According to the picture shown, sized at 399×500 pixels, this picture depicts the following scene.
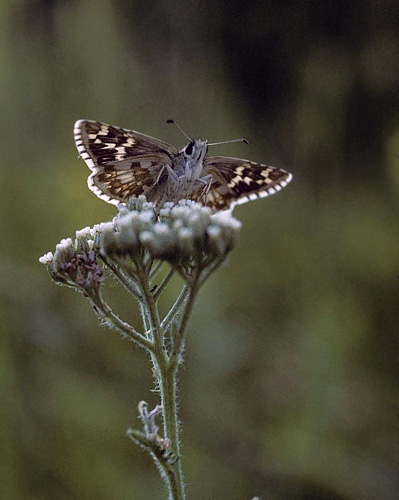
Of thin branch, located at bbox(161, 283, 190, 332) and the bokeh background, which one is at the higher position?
the bokeh background

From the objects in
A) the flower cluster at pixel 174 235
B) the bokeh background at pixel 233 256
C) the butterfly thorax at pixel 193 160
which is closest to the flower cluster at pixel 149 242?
the flower cluster at pixel 174 235

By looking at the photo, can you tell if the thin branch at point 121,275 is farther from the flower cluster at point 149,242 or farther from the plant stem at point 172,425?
the plant stem at point 172,425

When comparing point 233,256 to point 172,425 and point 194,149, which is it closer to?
point 194,149

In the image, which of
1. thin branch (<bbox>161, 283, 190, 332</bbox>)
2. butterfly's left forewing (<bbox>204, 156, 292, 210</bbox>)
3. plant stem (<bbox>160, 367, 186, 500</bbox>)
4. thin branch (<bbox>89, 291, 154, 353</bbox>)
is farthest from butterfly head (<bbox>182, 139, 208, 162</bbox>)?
plant stem (<bbox>160, 367, 186, 500</bbox>)

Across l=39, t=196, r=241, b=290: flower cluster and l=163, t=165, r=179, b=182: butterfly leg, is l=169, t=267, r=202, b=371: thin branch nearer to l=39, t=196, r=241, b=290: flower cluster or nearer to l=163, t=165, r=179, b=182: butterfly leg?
l=39, t=196, r=241, b=290: flower cluster

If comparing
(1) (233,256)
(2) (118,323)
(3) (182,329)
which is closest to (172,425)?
(3) (182,329)

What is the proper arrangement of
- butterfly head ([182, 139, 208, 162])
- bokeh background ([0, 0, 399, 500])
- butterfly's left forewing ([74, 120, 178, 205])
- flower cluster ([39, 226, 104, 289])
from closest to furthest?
flower cluster ([39, 226, 104, 289]) → butterfly head ([182, 139, 208, 162]) → butterfly's left forewing ([74, 120, 178, 205]) → bokeh background ([0, 0, 399, 500])
